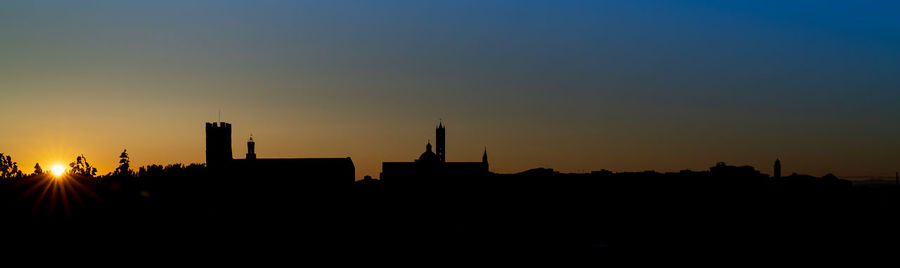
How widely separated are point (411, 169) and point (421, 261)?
287ft

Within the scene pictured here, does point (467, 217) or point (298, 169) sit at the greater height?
point (298, 169)

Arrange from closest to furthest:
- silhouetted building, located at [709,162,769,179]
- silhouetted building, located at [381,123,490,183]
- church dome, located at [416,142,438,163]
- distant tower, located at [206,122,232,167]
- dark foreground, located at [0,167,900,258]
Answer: dark foreground, located at [0,167,900,258]
silhouetted building, located at [709,162,769,179]
silhouetted building, located at [381,123,490,183]
distant tower, located at [206,122,232,167]
church dome, located at [416,142,438,163]

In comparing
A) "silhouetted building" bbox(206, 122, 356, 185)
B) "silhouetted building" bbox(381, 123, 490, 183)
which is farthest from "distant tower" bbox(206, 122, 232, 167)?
"silhouetted building" bbox(381, 123, 490, 183)

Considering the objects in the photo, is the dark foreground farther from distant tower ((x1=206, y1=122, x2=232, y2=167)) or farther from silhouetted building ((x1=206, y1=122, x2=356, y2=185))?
distant tower ((x1=206, y1=122, x2=232, y2=167))

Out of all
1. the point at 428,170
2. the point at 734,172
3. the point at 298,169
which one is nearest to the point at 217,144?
the point at 298,169

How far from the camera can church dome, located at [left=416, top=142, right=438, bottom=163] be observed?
156250 millimetres

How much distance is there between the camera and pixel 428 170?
463 ft

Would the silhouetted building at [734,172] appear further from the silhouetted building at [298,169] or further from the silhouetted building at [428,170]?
the silhouetted building at [298,169]

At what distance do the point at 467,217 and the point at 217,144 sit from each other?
2947 inches

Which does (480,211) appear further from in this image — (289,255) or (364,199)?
(289,255)

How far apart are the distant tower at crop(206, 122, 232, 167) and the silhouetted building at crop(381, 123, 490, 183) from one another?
883 inches

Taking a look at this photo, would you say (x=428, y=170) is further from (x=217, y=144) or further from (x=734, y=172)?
(x=734, y=172)

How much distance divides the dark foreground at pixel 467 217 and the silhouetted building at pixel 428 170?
1249cm

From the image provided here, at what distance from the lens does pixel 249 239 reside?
6191 cm
